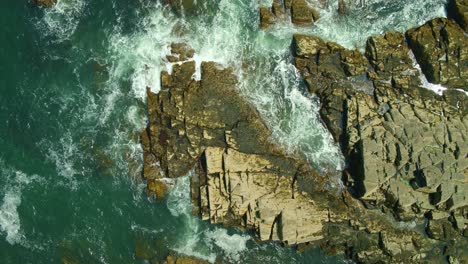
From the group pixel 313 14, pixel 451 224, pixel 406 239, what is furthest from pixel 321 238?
pixel 313 14

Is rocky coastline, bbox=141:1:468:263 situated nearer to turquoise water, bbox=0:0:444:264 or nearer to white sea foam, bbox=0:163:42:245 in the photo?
turquoise water, bbox=0:0:444:264

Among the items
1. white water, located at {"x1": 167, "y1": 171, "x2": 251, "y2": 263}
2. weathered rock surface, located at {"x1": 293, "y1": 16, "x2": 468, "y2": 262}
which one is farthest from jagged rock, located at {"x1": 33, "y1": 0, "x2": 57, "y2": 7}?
weathered rock surface, located at {"x1": 293, "y1": 16, "x2": 468, "y2": 262}

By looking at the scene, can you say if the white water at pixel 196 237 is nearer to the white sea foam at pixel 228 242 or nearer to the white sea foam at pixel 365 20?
the white sea foam at pixel 228 242

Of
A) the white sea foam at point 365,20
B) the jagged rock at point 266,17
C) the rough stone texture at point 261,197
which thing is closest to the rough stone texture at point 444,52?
the white sea foam at point 365,20

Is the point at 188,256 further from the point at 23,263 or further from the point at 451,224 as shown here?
the point at 451,224

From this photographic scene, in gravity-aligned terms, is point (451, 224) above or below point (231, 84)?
below
